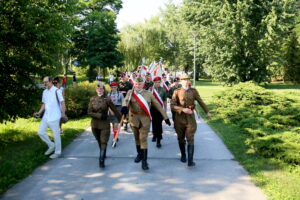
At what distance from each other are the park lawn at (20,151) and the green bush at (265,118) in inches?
198

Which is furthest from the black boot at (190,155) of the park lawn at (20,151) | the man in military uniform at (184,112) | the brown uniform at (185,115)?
the park lawn at (20,151)

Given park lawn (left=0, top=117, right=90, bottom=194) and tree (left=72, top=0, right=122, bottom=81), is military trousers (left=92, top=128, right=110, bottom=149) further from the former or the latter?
tree (left=72, top=0, right=122, bottom=81)

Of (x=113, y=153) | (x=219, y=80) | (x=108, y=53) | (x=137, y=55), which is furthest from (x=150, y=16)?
(x=113, y=153)

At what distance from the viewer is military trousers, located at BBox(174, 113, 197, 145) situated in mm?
5734

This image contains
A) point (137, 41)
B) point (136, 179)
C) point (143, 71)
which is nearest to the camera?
point (136, 179)

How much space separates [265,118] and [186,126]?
4310 millimetres

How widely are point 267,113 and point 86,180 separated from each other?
7262 millimetres

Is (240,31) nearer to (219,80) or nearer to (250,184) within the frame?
(219,80)

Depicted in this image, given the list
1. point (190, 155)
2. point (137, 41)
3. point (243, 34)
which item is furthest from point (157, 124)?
point (137, 41)

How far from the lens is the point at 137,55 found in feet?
141

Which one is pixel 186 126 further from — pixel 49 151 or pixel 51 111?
pixel 49 151

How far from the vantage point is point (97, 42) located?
32969 millimetres

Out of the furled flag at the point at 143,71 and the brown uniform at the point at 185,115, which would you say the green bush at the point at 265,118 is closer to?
the brown uniform at the point at 185,115

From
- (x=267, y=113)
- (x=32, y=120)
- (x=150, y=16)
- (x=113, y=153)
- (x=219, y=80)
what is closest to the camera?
(x=113, y=153)
